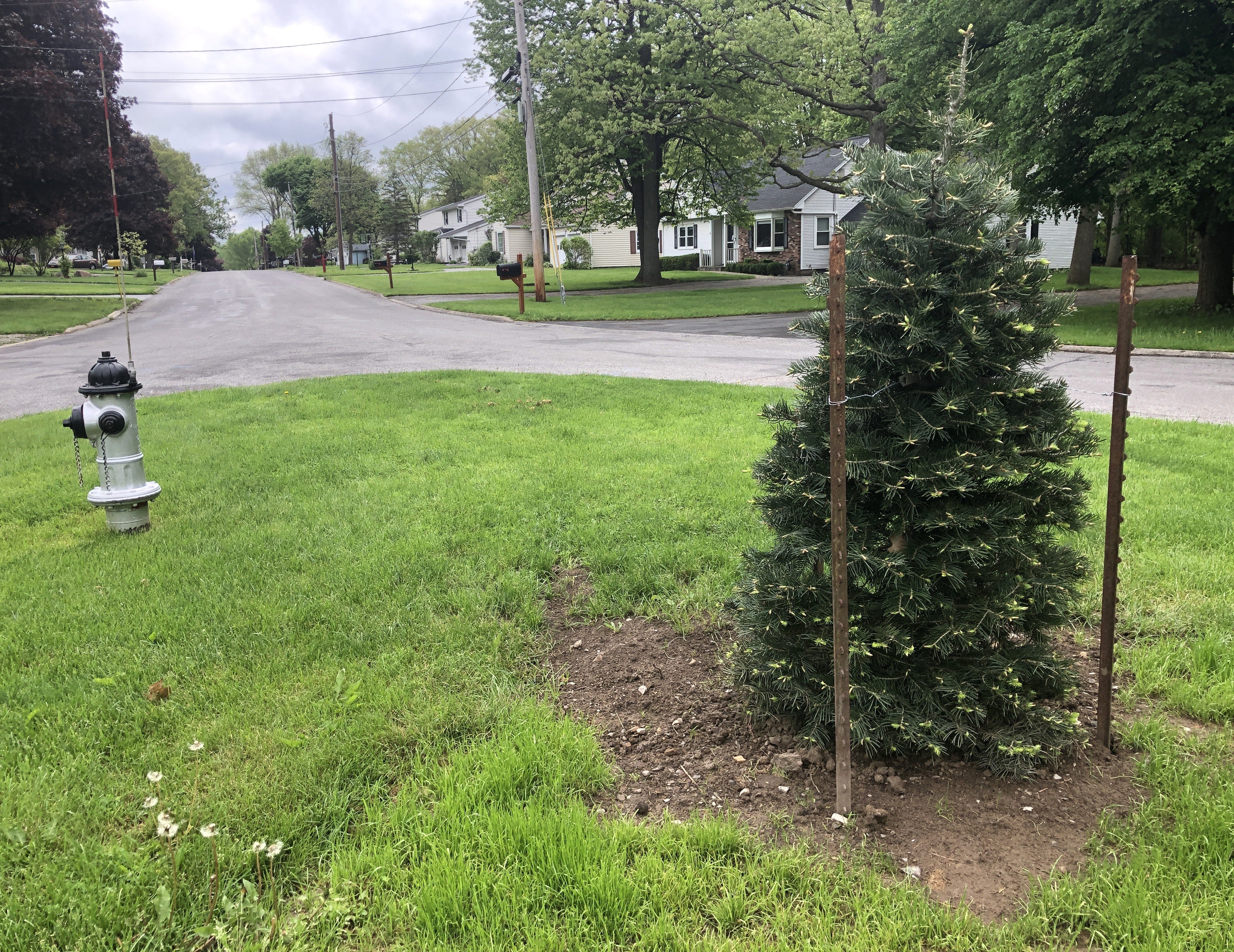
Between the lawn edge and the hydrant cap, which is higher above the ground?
the lawn edge

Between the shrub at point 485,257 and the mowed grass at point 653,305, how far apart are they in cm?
3523

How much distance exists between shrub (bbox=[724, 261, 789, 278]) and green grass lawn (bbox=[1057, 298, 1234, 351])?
21.9 metres

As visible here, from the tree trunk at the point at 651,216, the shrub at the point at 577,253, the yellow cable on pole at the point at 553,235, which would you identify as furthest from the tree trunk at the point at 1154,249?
the shrub at the point at 577,253

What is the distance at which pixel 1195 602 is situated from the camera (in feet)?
12.2

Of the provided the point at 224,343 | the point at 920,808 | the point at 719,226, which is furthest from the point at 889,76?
the point at 920,808

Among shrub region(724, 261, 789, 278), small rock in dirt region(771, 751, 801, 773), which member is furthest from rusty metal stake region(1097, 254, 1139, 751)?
shrub region(724, 261, 789, 278)

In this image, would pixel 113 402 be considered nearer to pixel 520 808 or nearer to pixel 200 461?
pixel 200 461

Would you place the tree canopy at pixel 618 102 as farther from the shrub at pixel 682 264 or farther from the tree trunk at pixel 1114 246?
the shrub at pixel 682 264

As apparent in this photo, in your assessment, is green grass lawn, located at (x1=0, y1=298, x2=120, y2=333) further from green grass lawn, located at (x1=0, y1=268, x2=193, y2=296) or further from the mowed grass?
the mowed grass

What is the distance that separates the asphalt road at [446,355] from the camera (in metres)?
10.1

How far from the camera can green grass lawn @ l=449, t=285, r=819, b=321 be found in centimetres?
2128

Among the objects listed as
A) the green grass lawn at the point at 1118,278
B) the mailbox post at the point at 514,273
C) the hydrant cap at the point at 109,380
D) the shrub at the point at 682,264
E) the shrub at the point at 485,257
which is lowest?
the hydrant cap at the point at 109,380

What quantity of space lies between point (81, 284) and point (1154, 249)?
172 ft

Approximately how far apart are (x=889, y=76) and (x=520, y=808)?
84.9ft
